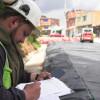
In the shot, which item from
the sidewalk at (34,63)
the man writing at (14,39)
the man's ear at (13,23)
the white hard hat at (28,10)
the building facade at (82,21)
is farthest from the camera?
the building facade at (82,21)

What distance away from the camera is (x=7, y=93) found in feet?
8.64

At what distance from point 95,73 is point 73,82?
2.91 ft

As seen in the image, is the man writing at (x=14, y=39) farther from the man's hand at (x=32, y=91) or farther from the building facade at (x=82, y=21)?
the building facade at (x=82, y=21)

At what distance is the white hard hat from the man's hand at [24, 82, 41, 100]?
49 cm

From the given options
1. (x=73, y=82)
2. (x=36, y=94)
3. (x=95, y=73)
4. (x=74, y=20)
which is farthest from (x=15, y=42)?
(x=74, y=20)

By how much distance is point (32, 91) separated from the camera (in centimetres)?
286

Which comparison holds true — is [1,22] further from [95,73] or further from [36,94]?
[95,73]

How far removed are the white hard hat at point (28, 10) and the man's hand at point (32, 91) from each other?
491 mm

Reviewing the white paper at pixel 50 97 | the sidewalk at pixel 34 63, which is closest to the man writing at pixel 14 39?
the white paper at pixel 50 97

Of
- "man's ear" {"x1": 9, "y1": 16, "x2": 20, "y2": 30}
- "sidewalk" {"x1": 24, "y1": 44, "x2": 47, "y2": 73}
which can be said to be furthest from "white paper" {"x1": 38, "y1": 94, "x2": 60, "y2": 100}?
"sidewalk" {"x1": 24, "y1": 44, "x2": 47, "y2": 73}

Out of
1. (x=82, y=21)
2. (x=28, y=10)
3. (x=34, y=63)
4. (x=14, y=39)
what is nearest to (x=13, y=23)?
(x=14, y=39)

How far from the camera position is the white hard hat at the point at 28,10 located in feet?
10.2

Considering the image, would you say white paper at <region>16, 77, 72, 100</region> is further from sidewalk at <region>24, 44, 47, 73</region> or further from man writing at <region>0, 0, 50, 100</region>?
sidewalk at <region>24, 44, 47, 73</region>

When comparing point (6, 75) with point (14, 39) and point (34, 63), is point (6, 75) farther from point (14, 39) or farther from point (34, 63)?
point (34, 63)
